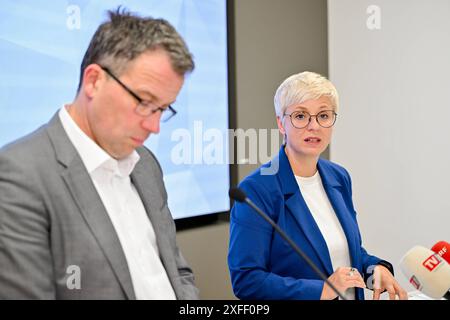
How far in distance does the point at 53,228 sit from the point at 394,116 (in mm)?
2857

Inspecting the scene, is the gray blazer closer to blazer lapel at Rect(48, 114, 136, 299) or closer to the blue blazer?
blazer lapel at Rect(48, 114, 136, 299)

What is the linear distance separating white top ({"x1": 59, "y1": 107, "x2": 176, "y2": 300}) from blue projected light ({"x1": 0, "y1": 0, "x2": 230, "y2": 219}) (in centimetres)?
90

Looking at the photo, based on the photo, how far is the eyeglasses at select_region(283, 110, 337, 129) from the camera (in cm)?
189

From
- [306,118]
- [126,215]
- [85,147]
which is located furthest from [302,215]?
[85,147]

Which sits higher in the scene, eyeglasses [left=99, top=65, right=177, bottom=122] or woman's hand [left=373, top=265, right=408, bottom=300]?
eyeglasses [left=99, top=65, right=177, bottom=122]

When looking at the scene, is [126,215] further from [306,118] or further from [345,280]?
[306,118]

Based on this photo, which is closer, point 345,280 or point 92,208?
point 92,208

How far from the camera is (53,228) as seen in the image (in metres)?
1.12

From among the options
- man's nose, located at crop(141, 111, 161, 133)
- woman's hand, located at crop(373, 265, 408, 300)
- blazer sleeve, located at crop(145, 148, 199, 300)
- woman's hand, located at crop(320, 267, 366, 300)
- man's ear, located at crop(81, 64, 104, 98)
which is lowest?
woman's hand, located at crop(373, 265, 408, 300)

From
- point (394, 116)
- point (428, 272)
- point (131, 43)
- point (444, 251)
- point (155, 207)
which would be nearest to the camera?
point (131, 43)

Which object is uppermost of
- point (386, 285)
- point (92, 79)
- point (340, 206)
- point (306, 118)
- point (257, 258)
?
point (92, 79)

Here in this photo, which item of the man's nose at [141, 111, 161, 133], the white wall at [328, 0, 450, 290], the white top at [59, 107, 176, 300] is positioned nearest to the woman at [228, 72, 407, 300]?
the white top at [59, 107, 176, 300]

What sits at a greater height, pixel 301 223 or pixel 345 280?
pixel 301 223
